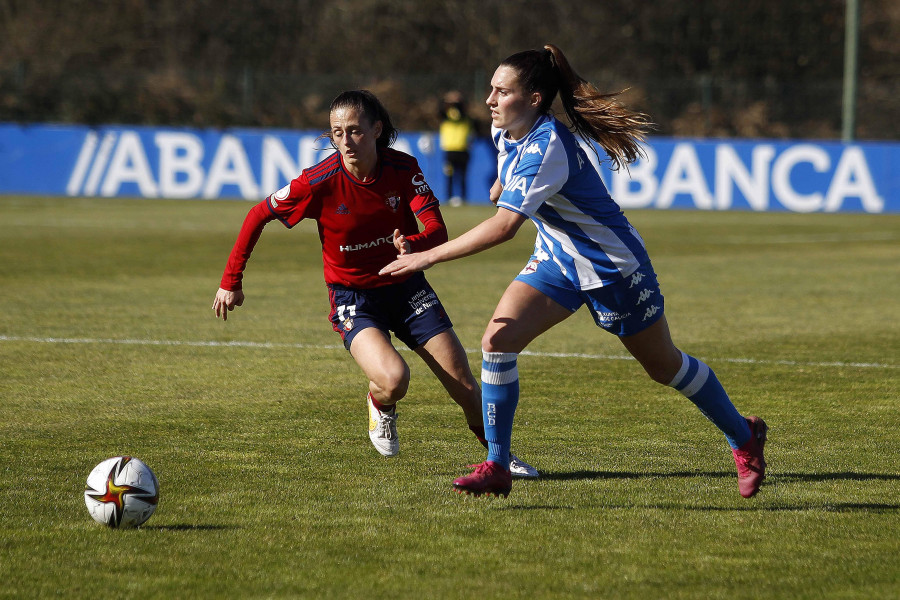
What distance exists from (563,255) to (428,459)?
4.20 ft

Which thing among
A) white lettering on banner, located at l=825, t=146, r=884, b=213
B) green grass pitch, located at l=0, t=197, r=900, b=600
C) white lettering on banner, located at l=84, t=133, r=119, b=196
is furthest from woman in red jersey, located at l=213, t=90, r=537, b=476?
white lettering on banner, located at l=84, t=133, r=119, b=196

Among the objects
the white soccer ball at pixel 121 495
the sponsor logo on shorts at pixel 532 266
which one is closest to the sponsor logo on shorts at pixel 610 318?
the sponsor logo on shorts at pixel 532 266

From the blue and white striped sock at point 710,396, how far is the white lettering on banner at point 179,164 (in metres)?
24.2

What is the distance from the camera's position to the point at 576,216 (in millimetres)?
5332

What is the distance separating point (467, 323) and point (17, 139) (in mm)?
21076

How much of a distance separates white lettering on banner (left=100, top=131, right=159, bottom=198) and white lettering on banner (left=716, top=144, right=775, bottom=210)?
1177cm

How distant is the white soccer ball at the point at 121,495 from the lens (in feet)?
16.0

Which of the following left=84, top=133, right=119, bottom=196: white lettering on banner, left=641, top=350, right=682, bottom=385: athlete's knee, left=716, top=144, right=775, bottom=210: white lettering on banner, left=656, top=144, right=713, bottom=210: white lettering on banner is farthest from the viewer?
left=84, top=133, right=119, bottom=196: white lettering on banner

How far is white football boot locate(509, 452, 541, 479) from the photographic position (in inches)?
228

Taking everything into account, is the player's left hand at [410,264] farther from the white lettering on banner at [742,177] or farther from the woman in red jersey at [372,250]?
the white lettering on banner at [742,177]

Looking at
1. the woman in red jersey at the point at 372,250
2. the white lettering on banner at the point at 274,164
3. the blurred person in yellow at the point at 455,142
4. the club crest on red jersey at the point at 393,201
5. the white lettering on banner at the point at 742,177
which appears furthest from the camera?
the white lettering on banner at the point at 274,164

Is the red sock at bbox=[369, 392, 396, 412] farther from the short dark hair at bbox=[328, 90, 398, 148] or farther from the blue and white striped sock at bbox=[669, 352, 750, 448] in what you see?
the blue and white striped sock at bbox=[669, 352, 750, 448]

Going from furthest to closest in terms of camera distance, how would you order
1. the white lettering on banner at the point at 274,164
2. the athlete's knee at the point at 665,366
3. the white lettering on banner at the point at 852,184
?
the white lettering on banner at the point at 274,164
the white lettering on banner at the point at 852,184
the athlete's knee at the point at 665,366

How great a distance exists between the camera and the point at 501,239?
5141 millimetres
